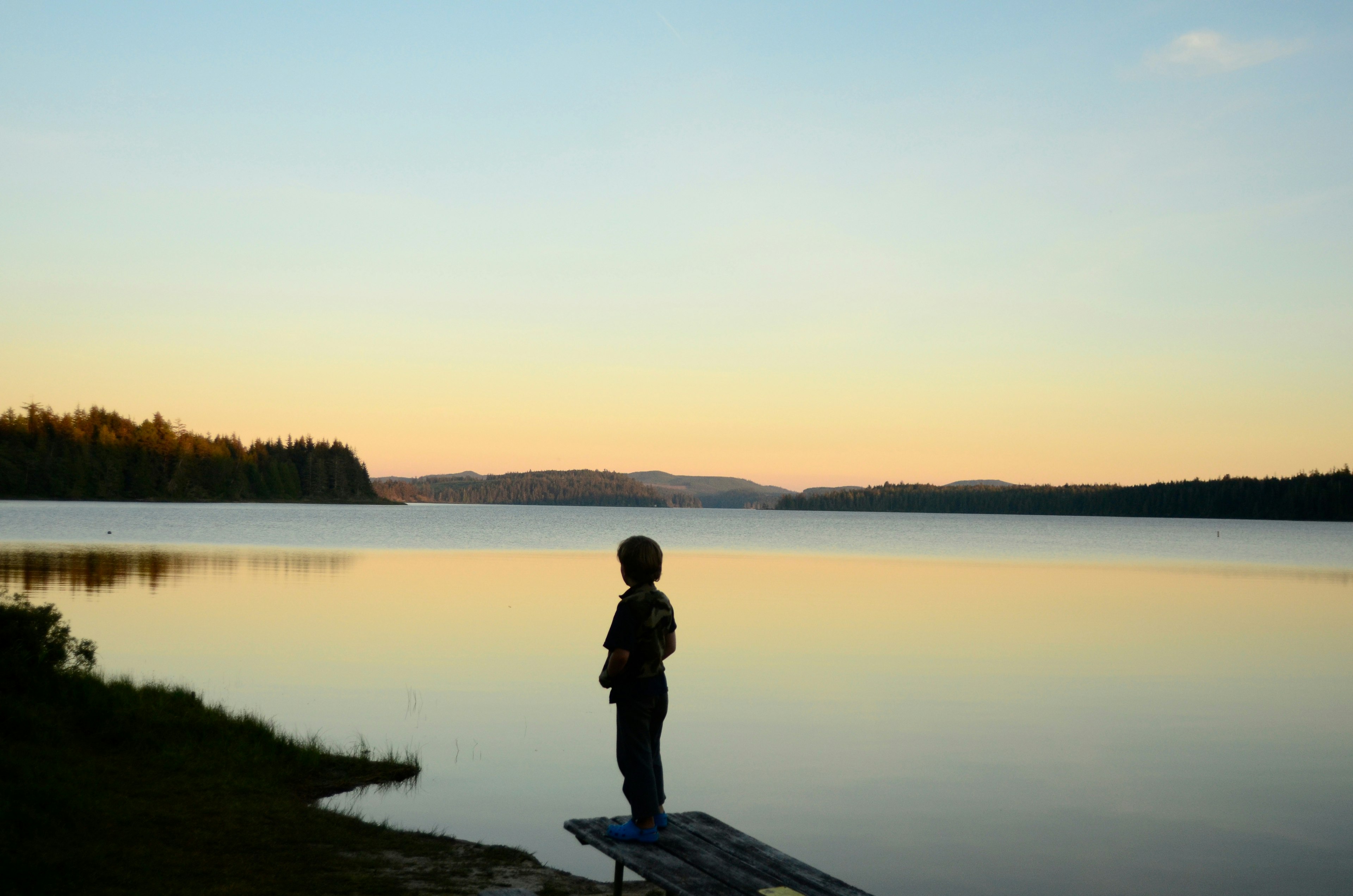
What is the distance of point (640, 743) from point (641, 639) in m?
0.75

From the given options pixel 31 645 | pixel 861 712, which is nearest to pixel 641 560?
pixel 31 645

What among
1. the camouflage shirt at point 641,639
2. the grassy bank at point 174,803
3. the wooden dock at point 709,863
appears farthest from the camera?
the grassy bank at point 174,803

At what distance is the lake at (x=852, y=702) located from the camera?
10711 millimetres

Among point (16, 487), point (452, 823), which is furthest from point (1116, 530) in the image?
point (16, 487)

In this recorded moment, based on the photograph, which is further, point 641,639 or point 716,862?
point 641,639

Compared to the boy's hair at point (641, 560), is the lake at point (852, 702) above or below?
below

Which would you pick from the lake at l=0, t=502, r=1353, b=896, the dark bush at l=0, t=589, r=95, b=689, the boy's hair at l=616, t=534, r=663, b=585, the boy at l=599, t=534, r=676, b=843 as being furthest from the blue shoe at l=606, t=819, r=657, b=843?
the dark bush at l=0, t=589, r=95, b=689

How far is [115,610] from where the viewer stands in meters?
25.8

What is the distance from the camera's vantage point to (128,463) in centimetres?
15112

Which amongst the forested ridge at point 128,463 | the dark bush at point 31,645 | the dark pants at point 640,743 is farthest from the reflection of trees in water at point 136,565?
the forested ridge at point 128,463

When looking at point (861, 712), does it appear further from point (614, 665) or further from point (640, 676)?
point (614, 665)

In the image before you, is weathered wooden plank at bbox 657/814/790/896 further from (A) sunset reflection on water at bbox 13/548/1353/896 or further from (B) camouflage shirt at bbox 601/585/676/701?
(A) sunset reflection on water at bbox 13/548/1353/896

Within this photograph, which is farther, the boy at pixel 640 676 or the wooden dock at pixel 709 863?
the boy at pixel 640 676

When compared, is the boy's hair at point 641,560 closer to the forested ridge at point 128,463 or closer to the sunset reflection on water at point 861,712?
the sunset reflection on water at point 861,712
